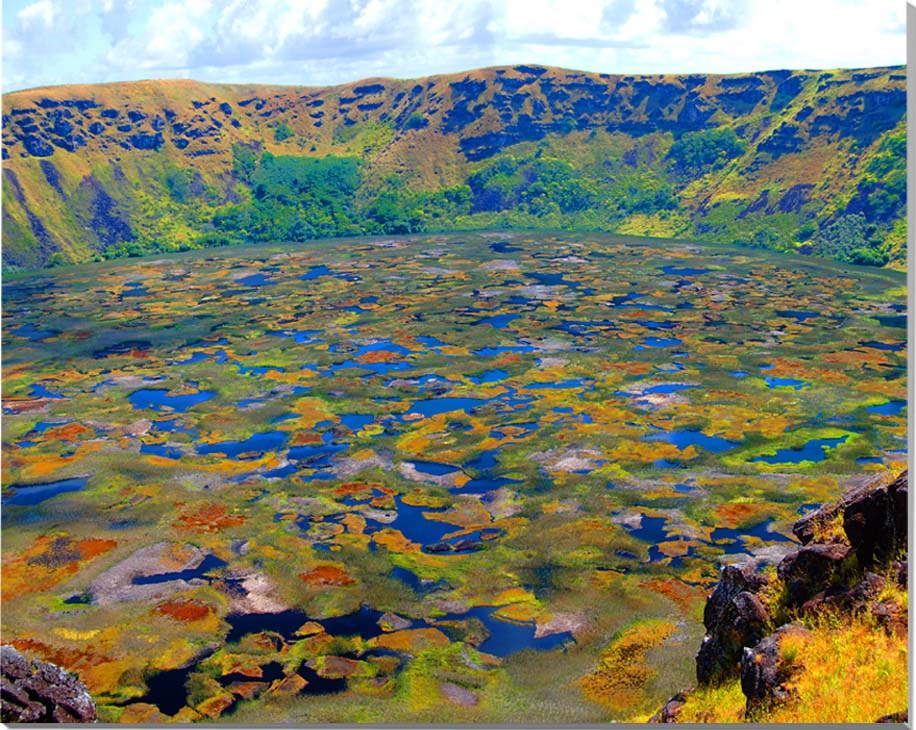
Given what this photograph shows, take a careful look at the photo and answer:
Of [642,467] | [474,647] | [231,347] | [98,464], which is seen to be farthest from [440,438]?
[231,347]

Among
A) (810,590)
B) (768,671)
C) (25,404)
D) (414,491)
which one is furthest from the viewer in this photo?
(25,404)

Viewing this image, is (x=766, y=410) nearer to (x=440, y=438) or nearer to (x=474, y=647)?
(x=440, y=438)

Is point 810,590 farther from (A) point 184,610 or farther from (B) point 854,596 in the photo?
(A) point 184,610

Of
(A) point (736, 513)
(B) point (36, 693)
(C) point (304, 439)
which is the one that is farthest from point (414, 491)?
(B) point (36, 693)

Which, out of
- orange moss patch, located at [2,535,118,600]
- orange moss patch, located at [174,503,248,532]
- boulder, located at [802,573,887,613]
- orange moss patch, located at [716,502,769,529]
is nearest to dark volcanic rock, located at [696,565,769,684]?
boulder, located at [802,573,887,613]

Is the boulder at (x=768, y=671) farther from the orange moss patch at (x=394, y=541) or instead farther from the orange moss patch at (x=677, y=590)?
the orange moss patch at (x=394, y=541)

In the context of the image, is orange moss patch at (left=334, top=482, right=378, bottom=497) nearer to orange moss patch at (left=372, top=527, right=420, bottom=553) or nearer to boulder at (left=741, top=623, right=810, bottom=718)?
orange moss patch at (left=372, top=527, right=420, bottom=553)
